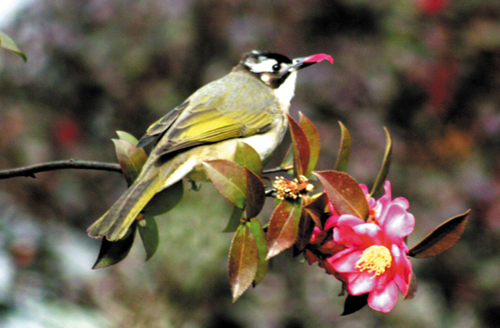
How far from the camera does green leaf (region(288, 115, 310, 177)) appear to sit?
127 cm

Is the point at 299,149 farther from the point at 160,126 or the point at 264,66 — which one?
the point at 264,66

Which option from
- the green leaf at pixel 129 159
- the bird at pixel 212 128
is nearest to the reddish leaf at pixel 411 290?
the bird at pixel 212 128

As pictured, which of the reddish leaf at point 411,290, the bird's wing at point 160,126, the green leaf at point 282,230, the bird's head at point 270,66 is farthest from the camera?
the bird's head at point 270,66

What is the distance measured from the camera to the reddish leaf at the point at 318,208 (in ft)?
3.97

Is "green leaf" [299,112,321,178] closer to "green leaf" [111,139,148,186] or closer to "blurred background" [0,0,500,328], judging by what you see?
"green leaf" [111,139,148,186]

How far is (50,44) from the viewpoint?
4.30 meters

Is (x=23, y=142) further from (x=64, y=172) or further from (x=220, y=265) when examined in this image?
(x=220, y=265)

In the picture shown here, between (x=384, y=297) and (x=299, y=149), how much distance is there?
0.41 metres

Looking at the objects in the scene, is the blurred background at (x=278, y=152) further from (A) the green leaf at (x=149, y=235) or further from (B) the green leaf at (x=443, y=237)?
(B) the green leaf at (x=443, y=237)

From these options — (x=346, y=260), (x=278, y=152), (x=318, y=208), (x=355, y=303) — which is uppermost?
(x=318, y=208)

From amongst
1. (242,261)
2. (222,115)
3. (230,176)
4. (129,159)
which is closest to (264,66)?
(222,115)

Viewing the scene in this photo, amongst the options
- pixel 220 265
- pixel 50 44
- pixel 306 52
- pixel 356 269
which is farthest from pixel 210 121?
pixel 50 44

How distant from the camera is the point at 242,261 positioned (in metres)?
1.24

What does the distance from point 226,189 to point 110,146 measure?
3.69 metres
